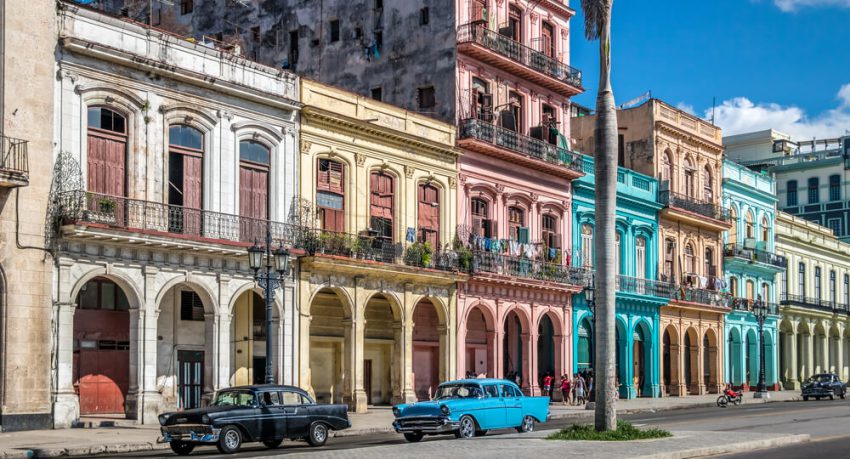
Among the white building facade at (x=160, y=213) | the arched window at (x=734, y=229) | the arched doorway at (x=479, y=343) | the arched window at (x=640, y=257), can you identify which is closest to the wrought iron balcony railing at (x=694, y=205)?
the arched window at (x=734, y=229)

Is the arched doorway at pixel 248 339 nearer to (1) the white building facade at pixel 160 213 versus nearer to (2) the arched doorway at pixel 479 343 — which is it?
(1) the white building facade at pixel 160 213

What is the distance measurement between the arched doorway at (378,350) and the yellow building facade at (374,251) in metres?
0.03

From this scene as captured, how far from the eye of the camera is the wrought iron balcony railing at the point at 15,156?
25641mm

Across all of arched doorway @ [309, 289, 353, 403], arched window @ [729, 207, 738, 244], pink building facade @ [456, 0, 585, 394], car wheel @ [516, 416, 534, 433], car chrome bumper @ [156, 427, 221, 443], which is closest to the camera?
car chrome bumper @ [156, 427, 221, 443]

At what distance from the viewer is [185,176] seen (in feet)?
101

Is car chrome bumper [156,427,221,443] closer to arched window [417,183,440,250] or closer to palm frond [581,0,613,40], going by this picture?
palm frond [581,0,613,40]

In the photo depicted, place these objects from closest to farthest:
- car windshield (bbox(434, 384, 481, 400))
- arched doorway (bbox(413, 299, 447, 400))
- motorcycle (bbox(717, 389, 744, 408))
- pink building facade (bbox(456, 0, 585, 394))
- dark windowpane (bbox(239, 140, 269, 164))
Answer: car windshield (bbox(434, 384, 481, 400))
dark windowpane (bbox(239, 140, 269, 164))
arched doorway (bbox(413, 299, 447, 400))
pink building facade (bbox(456, 0, 585, 394))
motorcycle (bbox(717, 389, 744, 408))

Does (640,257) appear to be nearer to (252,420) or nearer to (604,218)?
(604,218)

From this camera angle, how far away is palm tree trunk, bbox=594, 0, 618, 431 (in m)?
22.0

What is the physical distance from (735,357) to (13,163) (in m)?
43.4

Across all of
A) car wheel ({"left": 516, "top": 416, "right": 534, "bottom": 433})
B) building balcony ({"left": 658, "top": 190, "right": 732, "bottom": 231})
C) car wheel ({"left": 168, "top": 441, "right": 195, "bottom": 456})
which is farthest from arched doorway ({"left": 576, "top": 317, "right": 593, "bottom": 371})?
car wheel ({"left": 168, "top": 441, "right": 195, "bottom": 456})

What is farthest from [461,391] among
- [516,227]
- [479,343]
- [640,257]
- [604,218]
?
[640,257]

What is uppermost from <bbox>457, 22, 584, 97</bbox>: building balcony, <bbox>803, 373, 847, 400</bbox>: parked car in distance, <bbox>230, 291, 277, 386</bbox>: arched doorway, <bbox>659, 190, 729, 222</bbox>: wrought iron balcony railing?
<bbox>457, 22, 584, 97</bbox>: building balcony

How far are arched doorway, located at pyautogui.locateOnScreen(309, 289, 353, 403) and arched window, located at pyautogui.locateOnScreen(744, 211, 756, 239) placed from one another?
1253 inches
